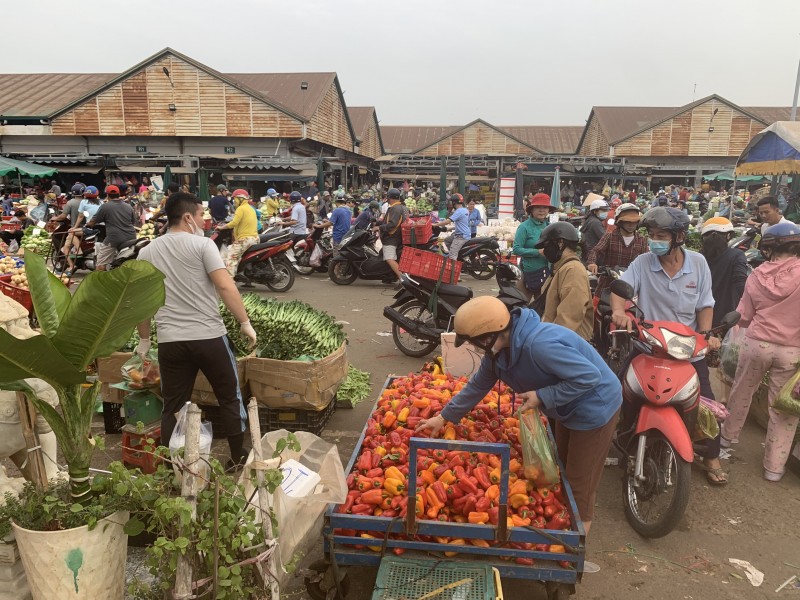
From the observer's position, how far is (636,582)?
3.21 m

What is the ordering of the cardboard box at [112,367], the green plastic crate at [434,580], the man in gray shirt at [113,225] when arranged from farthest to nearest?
the man in gray shirt at [113,225]
the cardboard box at [112,367]
the green plastic crate at [434,580]

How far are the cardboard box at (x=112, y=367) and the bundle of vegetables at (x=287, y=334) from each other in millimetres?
904

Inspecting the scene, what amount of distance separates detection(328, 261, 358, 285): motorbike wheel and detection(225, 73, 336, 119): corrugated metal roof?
2292 centimetres

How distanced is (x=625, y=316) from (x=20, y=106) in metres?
40.6

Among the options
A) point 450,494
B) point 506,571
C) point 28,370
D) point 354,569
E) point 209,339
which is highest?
point 28,370

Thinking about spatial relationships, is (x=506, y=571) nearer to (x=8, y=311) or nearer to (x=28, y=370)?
(x=28, y=370)

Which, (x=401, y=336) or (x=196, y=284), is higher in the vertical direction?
(x=196, y=284)

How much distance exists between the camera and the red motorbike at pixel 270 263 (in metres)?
11.0

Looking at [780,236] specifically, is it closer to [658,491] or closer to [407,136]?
[658,491]

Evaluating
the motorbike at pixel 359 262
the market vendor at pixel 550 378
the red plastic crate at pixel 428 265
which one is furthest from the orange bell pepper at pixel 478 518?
the motorbike at pixel 359 262

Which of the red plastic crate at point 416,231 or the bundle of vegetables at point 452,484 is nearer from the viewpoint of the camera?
the bundle of vegetables at point 452,484

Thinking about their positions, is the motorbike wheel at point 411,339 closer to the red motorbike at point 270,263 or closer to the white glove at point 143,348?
the white glove at point 143,348

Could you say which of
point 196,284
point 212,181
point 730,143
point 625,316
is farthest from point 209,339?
point 730,143

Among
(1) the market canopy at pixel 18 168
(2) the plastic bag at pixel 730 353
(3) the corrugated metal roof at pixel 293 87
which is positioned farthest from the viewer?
(3) the corrugated metal roof at pixel 293 87
